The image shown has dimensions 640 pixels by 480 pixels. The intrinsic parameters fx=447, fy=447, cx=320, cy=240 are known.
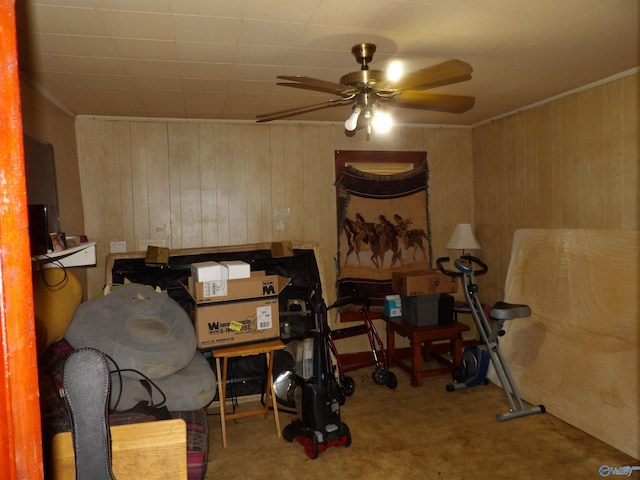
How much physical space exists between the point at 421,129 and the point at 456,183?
711 mm

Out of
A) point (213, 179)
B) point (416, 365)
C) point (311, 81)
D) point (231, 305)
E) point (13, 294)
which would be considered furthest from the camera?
point (213, 179)

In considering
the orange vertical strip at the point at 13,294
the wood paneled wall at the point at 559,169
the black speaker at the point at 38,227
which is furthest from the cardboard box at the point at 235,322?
the orange vertical strip at the point at 13,294

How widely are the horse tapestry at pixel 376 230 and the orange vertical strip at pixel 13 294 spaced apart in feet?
13.2

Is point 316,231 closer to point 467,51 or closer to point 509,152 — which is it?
point 509,152

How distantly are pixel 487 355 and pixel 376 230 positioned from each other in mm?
1591

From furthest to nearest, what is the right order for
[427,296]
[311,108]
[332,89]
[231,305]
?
[427,296], [231,305], [311,108], [332,89]

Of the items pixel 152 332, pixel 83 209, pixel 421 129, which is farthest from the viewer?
pixel 421 129

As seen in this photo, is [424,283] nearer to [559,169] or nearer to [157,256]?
[559,169]

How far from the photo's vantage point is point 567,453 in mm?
2834

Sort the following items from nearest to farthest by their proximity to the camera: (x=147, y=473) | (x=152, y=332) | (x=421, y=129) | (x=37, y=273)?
(x=147, y=473) < (x=37, y=273) < (x=152, y=332) < (x=421, y=129)

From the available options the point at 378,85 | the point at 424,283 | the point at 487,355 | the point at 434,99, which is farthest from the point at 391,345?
the point at 378,85

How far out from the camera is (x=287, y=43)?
2.46m

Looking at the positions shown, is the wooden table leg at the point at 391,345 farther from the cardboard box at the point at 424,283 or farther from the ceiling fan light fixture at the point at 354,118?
the ceiling fan light fixture at the point at 354,118

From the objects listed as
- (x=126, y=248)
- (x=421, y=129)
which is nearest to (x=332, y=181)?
(x=421, y=129)
